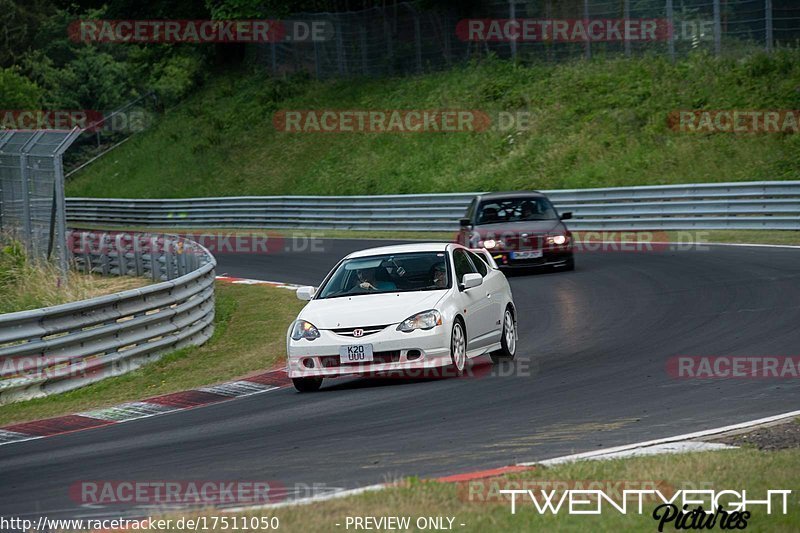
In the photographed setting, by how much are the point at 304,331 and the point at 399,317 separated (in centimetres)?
98

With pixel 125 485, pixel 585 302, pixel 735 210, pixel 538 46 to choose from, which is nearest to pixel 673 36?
pixel 538 46

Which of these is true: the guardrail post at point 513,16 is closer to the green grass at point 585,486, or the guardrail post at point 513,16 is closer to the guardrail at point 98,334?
the guardrail at point 98,334

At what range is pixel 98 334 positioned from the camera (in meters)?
14.5

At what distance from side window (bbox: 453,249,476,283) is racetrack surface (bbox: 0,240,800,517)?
1.02 m

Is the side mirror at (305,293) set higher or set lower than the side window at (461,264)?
lower

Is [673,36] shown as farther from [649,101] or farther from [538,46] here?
[538,46]

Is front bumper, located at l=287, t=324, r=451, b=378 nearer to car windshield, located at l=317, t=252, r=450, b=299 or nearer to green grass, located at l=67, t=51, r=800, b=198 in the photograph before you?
car windshield, located at l=317, t=252, r=450, b=299

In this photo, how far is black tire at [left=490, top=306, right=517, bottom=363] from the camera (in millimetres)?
13852

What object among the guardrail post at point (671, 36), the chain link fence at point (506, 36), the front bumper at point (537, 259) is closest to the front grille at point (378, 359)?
the front bumper at point (537, 259)

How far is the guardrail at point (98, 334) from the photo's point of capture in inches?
531

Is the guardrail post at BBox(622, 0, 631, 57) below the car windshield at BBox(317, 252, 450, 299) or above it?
above

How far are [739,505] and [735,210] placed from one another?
72.3 ft

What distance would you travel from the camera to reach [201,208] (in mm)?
44438
